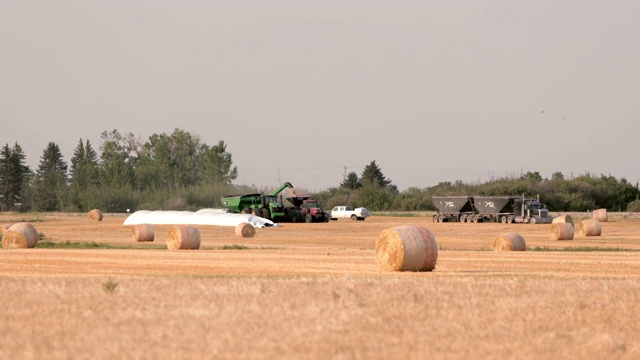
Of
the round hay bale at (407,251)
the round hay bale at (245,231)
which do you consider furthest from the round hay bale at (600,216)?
the round hay bale at (407,251)

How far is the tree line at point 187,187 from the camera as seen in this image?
117 meters

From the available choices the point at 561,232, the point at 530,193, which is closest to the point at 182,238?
the point at 561,232

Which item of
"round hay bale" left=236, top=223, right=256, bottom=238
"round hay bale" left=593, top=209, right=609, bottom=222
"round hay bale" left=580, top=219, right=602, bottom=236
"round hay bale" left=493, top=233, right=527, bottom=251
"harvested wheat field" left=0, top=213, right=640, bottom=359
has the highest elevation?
"round hay bale" left=593, top=209, right=609, bottom=222

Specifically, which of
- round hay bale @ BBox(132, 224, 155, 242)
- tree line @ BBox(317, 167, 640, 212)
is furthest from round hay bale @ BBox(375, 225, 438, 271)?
tree line @ BBox(317, 167, 640, 212)

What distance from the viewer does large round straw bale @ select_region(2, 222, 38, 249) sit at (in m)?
39.4

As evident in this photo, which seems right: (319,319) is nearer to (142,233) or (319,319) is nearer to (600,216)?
(142,233)

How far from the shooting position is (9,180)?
153000mm

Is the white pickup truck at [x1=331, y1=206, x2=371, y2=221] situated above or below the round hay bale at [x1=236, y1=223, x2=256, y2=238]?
above

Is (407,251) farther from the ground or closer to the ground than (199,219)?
closer to the ground

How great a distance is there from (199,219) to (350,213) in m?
22.1

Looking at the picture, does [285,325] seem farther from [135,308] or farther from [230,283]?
[230,283]

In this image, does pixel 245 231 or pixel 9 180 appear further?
pixel 9 180

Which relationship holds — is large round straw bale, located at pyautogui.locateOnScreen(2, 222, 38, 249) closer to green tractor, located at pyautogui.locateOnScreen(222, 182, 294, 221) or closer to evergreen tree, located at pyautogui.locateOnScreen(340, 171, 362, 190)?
green tractor, located at pyautogui.locateOnScreen(222, 182, 294, 221)

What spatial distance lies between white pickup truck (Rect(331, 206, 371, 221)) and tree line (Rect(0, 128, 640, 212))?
93.9 feet
